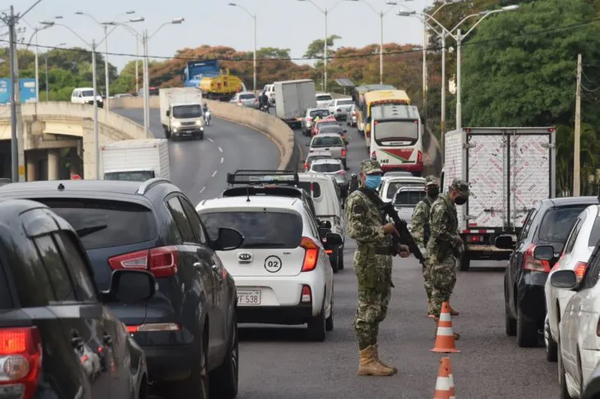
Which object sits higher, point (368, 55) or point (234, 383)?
point (368, 55)

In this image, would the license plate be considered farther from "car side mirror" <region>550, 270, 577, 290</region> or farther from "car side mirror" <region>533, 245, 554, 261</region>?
"car side mirror" <region>550, 270, 577, 290</region>

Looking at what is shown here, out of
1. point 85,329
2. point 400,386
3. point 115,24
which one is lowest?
point 400,386

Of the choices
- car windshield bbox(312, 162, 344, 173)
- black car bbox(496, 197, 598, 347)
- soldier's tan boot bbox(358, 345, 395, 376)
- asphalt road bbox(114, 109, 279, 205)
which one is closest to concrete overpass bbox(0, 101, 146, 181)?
asphalt road bbox(114, 109, 279, 205)

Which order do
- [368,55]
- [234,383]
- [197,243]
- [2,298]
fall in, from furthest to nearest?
[368,55]
[234,383]
[197,243]
[2,298]

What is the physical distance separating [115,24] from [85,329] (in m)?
69.8

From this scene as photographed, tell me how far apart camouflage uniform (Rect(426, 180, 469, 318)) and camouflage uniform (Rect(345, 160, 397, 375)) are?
12.8 ft

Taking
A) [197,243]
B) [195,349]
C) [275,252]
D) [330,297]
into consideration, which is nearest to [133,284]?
[195,349]

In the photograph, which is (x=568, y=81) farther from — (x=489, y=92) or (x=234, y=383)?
(x=234, y=383)

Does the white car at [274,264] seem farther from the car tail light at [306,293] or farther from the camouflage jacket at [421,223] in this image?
the camouflage jacket at [421,223]

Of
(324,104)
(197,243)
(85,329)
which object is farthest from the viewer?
(324,104)

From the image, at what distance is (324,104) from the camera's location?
368 feet

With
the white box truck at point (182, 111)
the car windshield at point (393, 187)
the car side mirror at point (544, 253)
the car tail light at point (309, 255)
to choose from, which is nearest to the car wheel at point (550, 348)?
the car side mirror at point (544, 253)

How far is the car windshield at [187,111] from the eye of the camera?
89.1 m

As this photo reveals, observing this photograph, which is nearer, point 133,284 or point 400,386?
point 133,284
